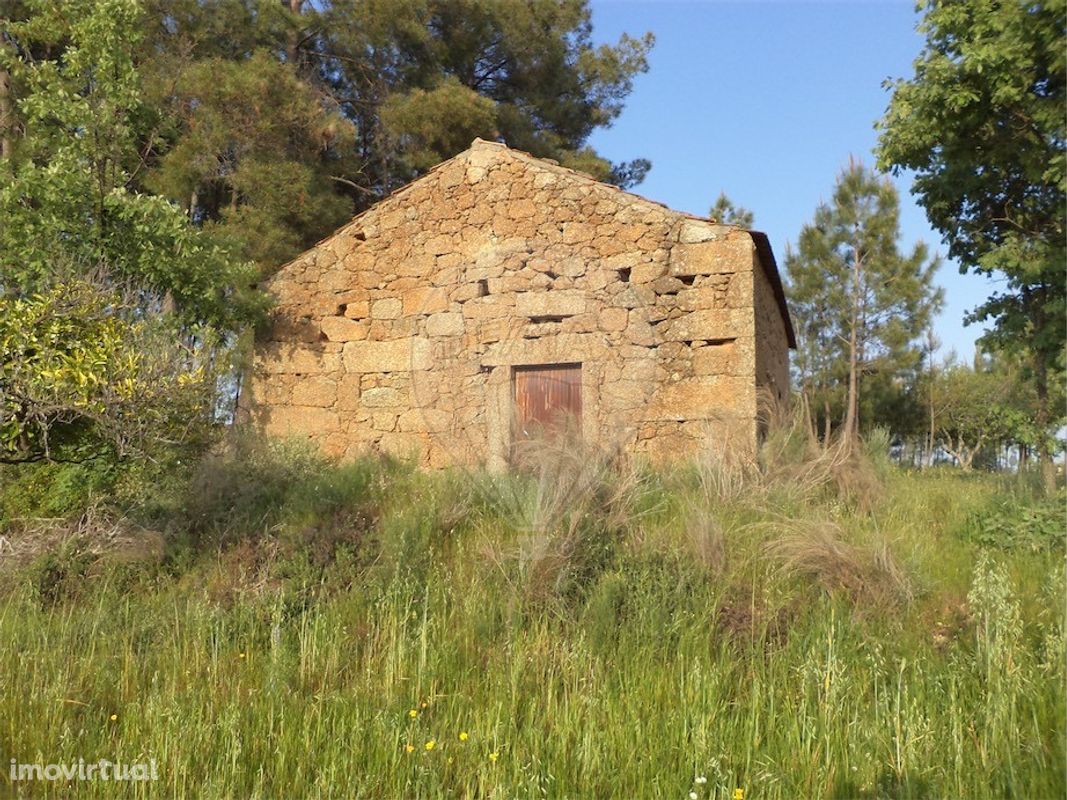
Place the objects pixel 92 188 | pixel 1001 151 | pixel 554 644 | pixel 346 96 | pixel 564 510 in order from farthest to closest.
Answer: pixel 346 96 → pixel 92 188 → pixel 1001 151 → pixel 564 510 → pixel 554 644

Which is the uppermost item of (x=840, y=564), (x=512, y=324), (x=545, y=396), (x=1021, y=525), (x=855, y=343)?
(x=855, y=343)

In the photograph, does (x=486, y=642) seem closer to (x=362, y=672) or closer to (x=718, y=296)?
(x=362, y=672)

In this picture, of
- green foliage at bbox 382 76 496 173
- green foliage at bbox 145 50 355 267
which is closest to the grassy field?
green foliage at bbox 145 50 355 267

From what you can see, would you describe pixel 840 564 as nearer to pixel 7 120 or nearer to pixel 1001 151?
pixel 1001 151

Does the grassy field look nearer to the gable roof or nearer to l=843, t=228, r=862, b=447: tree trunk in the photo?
the gable roof

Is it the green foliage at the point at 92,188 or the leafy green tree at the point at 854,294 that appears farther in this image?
the leafy green tree at the point at 854,294

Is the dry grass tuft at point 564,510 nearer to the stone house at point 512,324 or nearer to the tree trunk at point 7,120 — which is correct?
the stone house at point 512,324

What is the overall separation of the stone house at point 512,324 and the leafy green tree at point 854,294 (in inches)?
412

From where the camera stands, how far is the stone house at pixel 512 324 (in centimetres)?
839

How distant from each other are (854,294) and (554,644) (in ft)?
59.8

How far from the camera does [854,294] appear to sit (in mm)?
19922

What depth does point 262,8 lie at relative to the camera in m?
14.5

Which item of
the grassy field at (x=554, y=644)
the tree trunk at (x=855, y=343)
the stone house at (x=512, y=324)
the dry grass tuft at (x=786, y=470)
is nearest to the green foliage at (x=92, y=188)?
the stone house at (x=512, y=324)

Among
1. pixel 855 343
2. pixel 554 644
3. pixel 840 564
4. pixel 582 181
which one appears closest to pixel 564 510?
pixel 554 644
